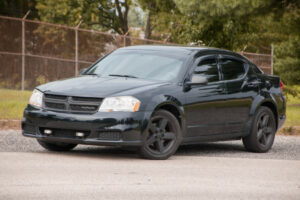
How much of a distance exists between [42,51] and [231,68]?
1149cm

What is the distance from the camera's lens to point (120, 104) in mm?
9102

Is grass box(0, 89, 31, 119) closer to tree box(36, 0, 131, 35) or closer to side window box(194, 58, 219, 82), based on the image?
side window box(194, 58, 219, 82)

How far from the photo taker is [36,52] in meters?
21.7

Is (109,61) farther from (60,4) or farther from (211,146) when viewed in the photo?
(60,4)

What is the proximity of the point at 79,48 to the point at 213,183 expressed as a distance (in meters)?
14.4

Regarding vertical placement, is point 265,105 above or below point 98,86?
below

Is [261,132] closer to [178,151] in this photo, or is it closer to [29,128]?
[178,151]

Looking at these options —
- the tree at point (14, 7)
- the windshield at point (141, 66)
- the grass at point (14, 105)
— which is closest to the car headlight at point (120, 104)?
Answer: the windshield at point (141, 66)

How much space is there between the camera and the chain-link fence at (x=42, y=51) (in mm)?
21328

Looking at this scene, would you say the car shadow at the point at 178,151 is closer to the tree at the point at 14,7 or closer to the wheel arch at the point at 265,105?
the wheel arch at the point at 265,105

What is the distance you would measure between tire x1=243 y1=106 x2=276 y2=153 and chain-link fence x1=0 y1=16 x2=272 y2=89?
10.3m

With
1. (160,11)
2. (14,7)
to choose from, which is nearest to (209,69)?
(14,7)

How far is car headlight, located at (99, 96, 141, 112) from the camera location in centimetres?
906

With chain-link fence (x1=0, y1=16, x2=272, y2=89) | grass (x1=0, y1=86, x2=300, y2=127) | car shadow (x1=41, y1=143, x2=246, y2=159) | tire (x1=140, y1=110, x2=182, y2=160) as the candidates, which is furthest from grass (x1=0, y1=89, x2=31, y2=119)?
tire (x1=140, y1=110, x2=182, y2=160)
